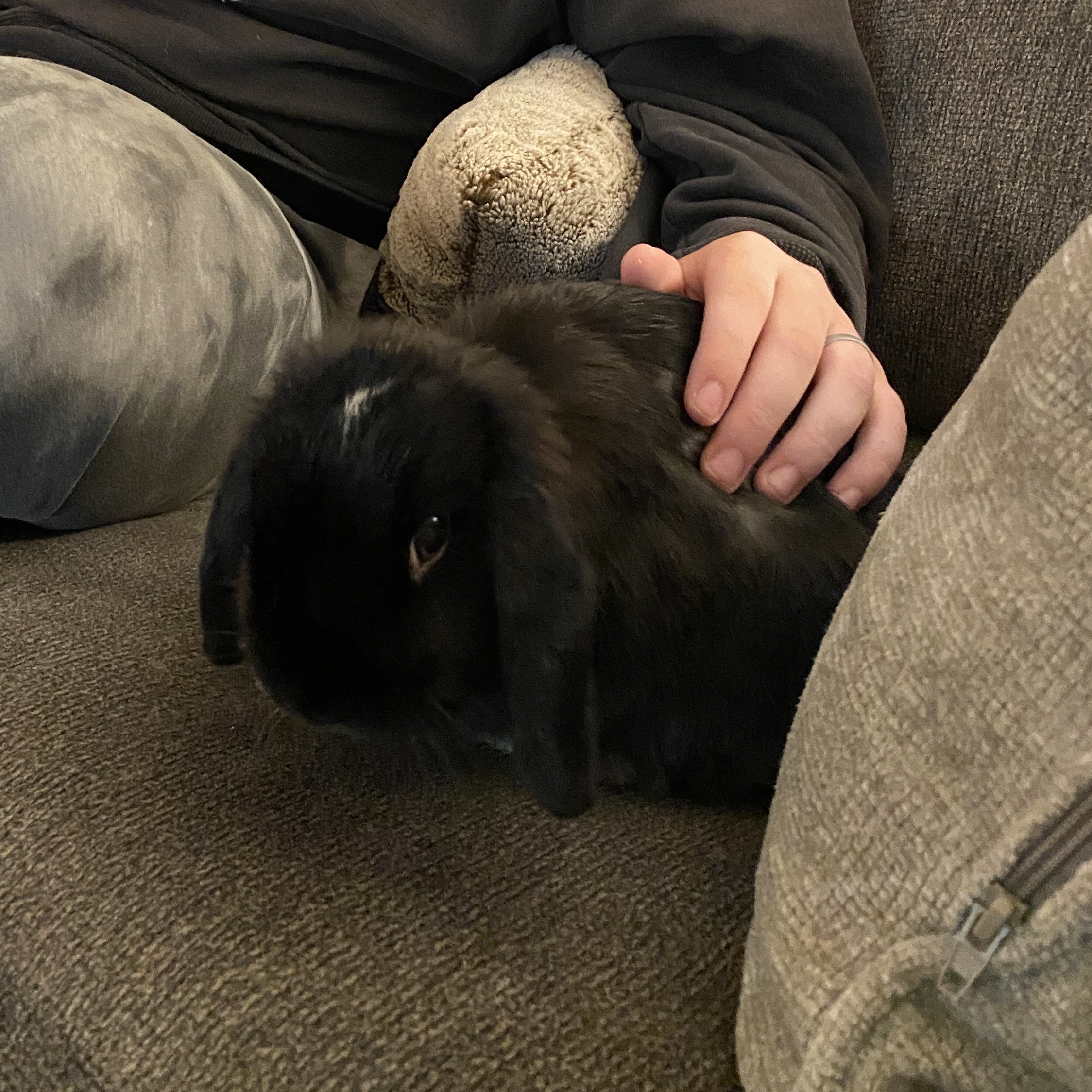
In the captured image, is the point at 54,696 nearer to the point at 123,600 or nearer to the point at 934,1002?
the point at 123,600

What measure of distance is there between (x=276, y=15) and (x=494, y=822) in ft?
3.06

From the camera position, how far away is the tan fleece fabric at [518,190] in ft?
2.82

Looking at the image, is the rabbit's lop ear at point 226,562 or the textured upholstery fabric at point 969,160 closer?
the rabbit's lop ear at point 226,562

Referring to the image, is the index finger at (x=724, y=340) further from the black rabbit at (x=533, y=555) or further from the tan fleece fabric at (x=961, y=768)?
the tan fleece fabric at (x=961, y=768)

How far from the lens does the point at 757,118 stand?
98 centimetres

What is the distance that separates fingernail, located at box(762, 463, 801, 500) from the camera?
661 mm

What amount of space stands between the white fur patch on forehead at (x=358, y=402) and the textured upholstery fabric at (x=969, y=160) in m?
0.74

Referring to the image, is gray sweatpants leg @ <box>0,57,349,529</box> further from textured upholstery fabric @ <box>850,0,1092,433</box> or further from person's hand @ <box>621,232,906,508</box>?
textured upholstery fabric @ <box>850,0,1092,433</box>

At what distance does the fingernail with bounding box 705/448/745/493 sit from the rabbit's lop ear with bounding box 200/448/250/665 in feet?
0.97

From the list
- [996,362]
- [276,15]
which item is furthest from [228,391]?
[996,362]

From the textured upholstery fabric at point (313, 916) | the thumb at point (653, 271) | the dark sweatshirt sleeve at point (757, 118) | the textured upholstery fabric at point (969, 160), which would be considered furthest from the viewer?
the textured upholstery fabric at point (969, 160)

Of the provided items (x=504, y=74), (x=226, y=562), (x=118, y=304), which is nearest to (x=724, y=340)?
(x=226, y=562)

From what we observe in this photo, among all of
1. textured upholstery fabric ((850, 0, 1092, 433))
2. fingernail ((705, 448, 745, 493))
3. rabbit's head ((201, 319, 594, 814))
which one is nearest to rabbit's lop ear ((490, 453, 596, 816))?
rabbit's head ((201, 319, 594, 814))

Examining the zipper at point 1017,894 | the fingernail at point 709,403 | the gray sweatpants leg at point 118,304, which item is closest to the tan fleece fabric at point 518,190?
the gray sweatpants leg at point 118,304
